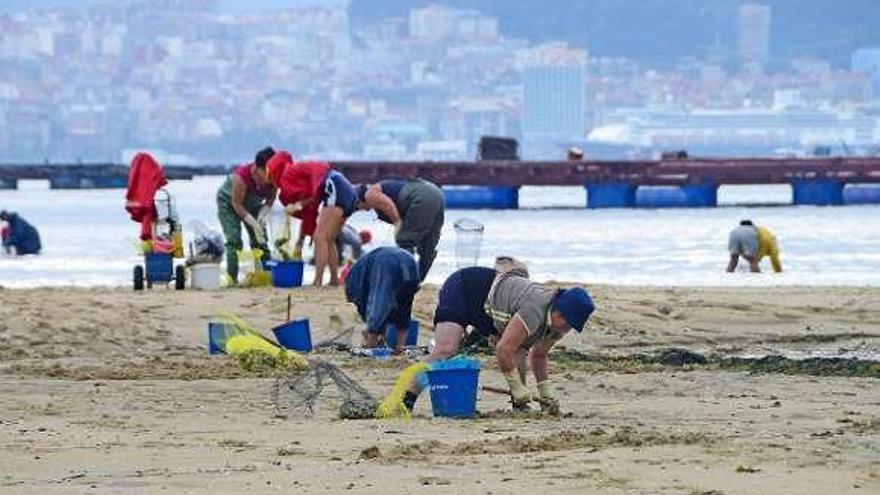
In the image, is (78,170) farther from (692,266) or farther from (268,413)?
(268,413)

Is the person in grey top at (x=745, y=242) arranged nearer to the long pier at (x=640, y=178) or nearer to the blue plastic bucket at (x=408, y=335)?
the blue plastic bucket at (x=408, y=335)

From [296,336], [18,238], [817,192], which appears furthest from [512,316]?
[817,192]

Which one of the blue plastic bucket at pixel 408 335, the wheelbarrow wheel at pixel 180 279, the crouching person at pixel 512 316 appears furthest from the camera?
the wheelbarrow wheel at pixel 180 279

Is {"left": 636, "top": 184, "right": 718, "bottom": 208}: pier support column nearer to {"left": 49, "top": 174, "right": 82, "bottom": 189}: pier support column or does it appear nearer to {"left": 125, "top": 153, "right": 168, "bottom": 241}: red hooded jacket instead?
{"left": 49, "top": 174, "right": 82, "bottom": 189}: pier support column

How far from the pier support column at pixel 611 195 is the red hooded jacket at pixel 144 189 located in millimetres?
55232

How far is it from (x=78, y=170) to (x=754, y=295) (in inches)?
4049

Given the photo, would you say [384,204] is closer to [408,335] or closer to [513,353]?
[408,335]

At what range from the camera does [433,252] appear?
62.5 ft

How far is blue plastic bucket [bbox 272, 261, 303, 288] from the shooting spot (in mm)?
20266

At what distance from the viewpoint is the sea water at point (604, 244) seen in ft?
97.9

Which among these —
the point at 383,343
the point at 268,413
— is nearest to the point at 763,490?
the point at 268,413

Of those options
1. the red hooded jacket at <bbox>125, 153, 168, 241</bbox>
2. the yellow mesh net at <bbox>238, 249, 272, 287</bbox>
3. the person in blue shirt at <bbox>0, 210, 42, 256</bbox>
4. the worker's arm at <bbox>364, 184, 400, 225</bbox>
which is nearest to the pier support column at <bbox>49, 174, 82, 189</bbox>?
the person in blue shirt at <bbox>0, 210, 42, 256</bbox>

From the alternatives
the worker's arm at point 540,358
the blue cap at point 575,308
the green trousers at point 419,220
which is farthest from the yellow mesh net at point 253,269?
the blue cap at point 575,308

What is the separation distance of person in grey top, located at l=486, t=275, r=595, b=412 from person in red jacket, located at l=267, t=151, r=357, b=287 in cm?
742
